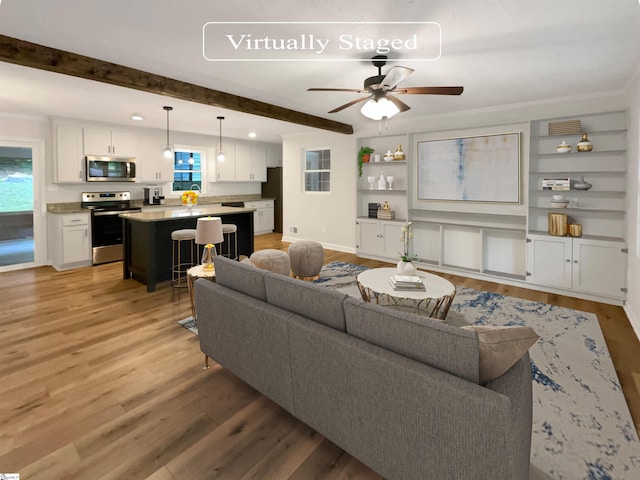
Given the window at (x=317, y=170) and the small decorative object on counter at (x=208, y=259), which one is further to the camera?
the window at (x=317, y=170)

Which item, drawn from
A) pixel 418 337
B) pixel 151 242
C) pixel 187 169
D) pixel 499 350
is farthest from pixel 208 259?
pixel 187 169

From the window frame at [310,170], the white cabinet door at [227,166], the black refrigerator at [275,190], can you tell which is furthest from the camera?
the black refrigerator at [275,190]

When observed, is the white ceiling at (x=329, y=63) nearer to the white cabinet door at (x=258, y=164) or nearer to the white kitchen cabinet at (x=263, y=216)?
the white cabinet door at (x=258, y=164)

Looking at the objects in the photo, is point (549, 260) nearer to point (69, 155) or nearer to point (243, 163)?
point (243, 163)

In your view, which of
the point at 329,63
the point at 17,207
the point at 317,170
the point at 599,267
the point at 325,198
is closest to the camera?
the point at 329,63

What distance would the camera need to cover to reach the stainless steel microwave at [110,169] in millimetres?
6036

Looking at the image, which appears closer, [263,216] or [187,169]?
[187,169]

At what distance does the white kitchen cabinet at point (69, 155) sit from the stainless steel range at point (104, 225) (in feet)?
1.38

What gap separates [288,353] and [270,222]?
7806 mm

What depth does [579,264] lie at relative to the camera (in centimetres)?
437

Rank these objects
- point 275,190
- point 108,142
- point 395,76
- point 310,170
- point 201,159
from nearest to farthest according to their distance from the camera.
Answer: point 395,76 → point 108,142 → point 310,170 → point 201,159 → point 275,190

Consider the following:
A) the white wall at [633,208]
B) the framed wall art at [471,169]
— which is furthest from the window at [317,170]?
the white wall at [633,208]

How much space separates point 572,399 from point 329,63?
324 cm

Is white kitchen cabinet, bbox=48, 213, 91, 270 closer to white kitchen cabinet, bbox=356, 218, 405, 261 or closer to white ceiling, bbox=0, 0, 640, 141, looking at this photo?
white ceiling, bbox=0, 0, 640, 141
